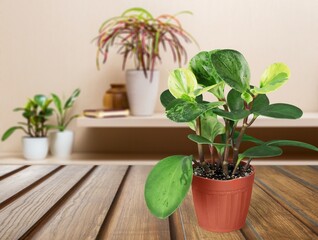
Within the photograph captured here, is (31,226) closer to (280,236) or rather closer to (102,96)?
(280,236)

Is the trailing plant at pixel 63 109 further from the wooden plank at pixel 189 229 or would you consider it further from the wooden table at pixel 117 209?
the wooden plank at pixel 189 229

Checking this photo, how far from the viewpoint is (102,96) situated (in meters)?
2.56

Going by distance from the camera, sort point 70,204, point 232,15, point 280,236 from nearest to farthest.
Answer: point 280,236 → point 70,204 → point 232,15

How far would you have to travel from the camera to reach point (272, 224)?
0.61 m

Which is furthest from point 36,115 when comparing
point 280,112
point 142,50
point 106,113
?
point 280,112

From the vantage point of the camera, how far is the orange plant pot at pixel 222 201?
0.56 m

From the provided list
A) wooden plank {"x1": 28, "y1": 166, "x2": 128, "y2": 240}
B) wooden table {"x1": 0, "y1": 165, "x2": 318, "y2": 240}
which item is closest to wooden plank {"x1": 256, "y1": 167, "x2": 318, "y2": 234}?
wooden table {"x1": 0, "y1": 165, "x2": 318, "y2": 240}

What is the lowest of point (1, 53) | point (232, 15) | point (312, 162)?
point (312, 162)

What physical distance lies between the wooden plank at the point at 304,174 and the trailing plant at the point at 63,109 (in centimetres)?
162

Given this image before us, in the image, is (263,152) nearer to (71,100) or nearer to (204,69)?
(204,69)

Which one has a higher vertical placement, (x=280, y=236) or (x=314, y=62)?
(x=314, y=62)

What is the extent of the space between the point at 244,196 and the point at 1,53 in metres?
2.44

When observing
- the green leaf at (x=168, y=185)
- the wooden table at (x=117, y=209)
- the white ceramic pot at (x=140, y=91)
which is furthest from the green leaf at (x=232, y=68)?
the white ceramic pot at (x=140, y=91)

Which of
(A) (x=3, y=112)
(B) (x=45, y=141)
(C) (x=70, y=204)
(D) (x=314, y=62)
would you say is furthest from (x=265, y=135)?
(C) (x=70, y=204)
